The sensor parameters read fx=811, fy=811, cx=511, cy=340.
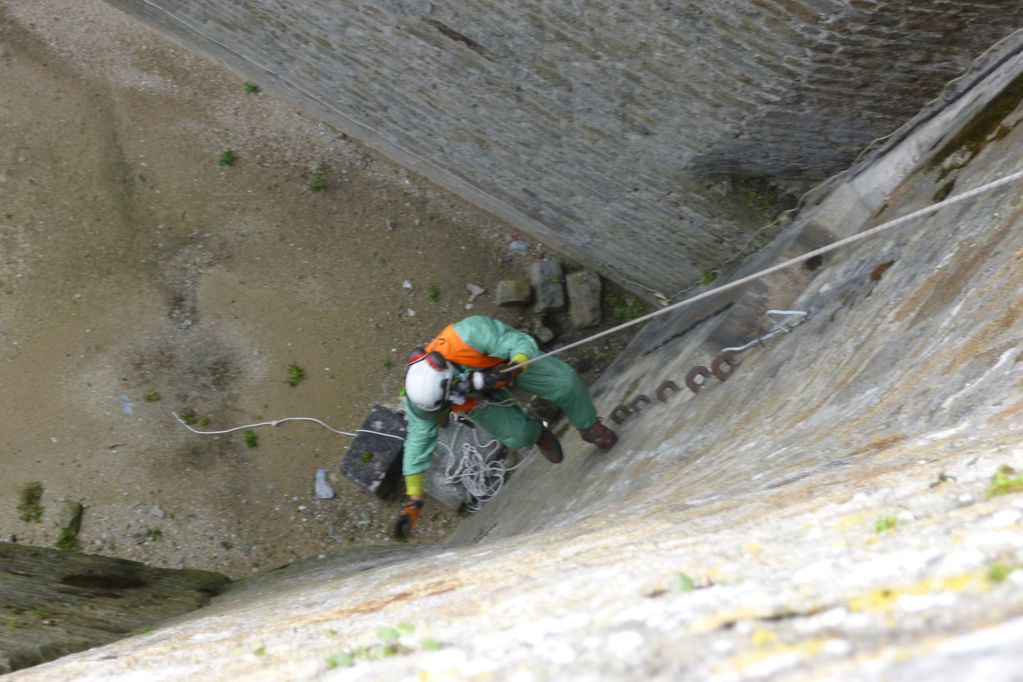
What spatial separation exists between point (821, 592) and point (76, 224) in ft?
20.8

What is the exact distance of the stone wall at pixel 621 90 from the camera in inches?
132

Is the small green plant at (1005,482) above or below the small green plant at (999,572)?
above

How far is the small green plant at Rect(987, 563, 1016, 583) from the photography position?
1137 millimetres

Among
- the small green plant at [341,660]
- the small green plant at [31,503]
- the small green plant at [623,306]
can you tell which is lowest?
the small green plant at [341,660]

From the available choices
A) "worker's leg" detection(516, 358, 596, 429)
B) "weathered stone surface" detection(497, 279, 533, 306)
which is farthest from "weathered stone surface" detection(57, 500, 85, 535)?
"worker's leg" detection(516, 358, 596, 429)

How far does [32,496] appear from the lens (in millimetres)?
5715

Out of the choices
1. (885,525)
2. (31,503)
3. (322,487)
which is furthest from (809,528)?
(31,503)

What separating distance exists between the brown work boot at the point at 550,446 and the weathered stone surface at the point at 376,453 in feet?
3.71

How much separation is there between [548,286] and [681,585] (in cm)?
455

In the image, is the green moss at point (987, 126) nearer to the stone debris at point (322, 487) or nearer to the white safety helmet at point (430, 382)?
the white safety helmet at point (430, 382)

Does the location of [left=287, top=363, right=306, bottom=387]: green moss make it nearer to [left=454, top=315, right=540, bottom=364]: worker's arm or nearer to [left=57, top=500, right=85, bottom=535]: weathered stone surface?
[left=57, top=500, right=85, bottom=535]: weathered stone surface

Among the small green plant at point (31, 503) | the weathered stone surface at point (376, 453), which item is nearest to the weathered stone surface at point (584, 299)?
the weathered stone surface at point (376, 453)

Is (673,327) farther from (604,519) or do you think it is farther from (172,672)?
(172,672)

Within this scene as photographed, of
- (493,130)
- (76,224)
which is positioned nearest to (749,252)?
(493,130)
